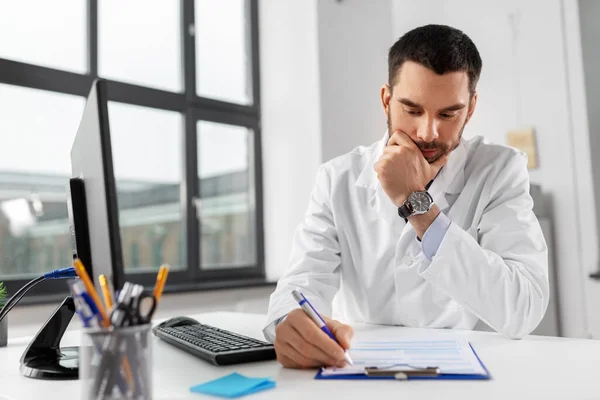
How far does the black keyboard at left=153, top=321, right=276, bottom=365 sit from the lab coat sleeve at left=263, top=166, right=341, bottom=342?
0.14 meters

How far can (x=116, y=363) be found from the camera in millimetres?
593

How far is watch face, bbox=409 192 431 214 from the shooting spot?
1198 mm

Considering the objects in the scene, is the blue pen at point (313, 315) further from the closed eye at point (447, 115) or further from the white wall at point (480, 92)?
the white wall at point (480, 92)

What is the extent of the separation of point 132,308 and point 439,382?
1.37 ft

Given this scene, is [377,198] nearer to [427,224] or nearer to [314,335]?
[427,224]

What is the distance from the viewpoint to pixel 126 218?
2.71 m

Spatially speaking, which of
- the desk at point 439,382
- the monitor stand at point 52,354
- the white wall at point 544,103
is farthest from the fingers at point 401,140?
the white wall at point 544,103

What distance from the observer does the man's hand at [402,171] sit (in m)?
1.29

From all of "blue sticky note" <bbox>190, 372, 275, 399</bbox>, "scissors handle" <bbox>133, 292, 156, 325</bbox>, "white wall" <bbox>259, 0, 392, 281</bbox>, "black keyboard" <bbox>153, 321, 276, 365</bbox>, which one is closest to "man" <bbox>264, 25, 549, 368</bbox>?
"black keyboard" <bbox>153, 321, 276, 365</bbox>

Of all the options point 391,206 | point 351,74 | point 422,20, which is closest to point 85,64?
point 351,74

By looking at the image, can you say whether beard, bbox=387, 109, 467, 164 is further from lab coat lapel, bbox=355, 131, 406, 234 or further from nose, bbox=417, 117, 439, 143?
lab coat lapel, bbox=355, 131, 406, 234

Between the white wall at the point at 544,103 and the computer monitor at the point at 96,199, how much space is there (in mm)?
2503

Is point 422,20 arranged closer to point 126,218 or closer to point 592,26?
point 592,26

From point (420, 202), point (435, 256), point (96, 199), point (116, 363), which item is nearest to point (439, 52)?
point (420, 202)
